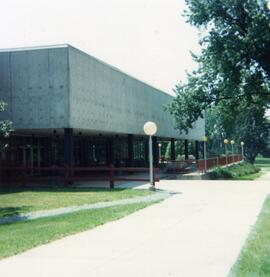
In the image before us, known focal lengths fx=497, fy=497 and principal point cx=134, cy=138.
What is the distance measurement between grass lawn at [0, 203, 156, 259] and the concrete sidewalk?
35 centimetres

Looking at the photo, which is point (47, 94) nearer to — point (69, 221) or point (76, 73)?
point (76, 73)

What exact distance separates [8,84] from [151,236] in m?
18.1

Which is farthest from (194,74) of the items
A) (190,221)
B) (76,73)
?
(190,221)

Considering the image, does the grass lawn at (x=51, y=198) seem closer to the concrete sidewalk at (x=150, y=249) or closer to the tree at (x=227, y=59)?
the concrete sidewalk at (x=150, y=249)

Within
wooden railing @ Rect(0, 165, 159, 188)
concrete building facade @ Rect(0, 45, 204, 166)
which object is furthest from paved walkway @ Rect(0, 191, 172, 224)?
concrete building facade @ Rect(0, 45, 204, 166)

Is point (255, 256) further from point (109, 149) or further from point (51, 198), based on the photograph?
point (109, 149)

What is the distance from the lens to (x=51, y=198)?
1914 cm

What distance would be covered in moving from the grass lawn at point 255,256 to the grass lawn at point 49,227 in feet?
12.5

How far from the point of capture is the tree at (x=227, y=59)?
31.8 metres

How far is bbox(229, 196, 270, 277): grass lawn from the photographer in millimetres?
6816

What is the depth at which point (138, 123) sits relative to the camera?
125 ft

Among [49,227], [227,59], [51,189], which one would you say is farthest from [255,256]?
[227,59]

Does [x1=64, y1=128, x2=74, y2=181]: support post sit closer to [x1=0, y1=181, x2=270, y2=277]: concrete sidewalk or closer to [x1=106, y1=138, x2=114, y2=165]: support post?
[x1=0, y1=181, x2=270, y2=277]: concrete sidewalk

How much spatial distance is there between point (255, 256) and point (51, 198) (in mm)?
12415
